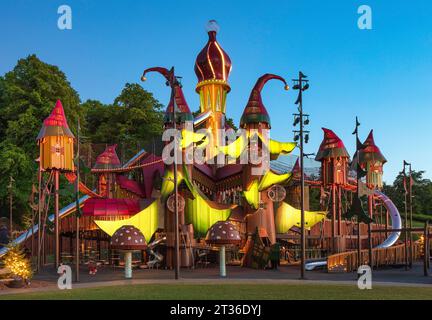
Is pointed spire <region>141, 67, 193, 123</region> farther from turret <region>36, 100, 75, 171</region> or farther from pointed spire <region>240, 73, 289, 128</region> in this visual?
turret <region>36, 100, 75, 171</region>

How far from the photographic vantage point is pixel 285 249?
143ft

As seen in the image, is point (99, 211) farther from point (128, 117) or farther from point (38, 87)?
point (128, 117)

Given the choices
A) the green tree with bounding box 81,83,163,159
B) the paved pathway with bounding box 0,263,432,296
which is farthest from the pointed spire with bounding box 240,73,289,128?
the green tree with bounding box 81,83,163,159

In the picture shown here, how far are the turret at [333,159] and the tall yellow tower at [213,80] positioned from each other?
846 cm

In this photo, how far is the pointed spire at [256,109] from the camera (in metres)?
37.5

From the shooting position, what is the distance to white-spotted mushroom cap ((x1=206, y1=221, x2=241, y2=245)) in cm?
2948

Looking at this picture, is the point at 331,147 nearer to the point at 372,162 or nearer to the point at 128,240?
the point at 372,162

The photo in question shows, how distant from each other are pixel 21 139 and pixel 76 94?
1332 centimetres

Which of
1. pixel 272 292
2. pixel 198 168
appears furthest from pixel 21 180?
→ pixel 272 292

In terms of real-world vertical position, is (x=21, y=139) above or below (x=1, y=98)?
below

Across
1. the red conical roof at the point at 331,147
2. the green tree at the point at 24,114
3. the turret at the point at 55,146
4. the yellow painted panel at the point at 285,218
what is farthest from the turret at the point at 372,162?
the green tree at the point at 24,114

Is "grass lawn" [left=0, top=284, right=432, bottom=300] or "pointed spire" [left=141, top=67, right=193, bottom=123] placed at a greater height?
"pointed spire" [left=141, top=67, right=193, bottom=123]

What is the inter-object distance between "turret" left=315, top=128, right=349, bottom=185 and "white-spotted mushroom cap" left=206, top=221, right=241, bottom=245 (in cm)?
1670
